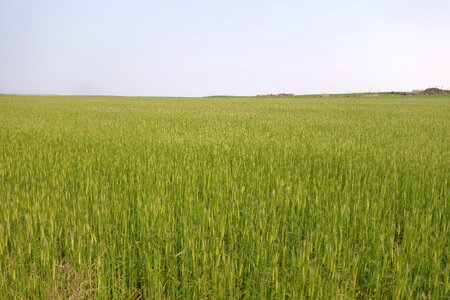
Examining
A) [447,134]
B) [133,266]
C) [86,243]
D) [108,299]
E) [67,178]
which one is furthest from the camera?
[447,134]

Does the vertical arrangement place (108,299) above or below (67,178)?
below

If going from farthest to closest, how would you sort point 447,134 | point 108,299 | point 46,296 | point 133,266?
1. point 447,134
2. point 133,266
3. point 108,299
4. point 46,296

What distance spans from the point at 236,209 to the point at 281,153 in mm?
2473

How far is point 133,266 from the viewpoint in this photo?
205cm

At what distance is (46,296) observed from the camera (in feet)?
5.74

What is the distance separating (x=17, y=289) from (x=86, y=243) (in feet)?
1.51

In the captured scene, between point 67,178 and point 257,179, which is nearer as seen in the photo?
point 257,179

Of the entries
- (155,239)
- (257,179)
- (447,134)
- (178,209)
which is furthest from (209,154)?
(447,134)

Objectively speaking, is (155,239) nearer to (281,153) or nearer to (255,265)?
(255,265)

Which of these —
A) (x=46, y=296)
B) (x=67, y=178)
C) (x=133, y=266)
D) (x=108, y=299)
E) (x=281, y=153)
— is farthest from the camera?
(x=281, y=153)

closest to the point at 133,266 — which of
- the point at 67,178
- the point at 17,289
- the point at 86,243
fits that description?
the point at 86,243

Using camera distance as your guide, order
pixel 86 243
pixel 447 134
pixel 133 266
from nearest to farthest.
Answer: pixel 133 266
pixel 86 243
pixel 447 134

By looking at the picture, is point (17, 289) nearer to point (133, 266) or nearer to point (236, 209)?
point (133, 266)

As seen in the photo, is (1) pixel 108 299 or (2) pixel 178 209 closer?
(1) pixel 108 299
